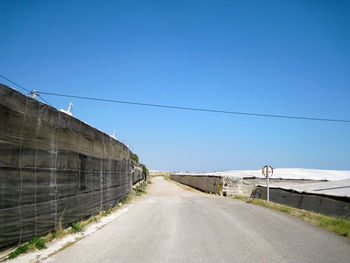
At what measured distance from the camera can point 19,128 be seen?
19.8 ft

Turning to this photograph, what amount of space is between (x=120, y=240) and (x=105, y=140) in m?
6.24

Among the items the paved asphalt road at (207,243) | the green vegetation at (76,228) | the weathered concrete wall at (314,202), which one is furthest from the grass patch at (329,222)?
the green vegetation at (76,228)

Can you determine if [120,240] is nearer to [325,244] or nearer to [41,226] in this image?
[41,226]

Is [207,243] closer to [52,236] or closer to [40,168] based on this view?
[52,236]

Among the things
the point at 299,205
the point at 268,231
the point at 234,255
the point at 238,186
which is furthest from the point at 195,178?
the point at 234,255

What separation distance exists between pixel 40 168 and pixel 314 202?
39.3 feet

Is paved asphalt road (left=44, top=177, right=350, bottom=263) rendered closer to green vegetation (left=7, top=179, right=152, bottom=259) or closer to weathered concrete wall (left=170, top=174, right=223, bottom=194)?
green vegetation (left=7, top=179, right=152, bottom=259)

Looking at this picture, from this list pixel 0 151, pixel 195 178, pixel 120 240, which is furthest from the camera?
pixel 195 178

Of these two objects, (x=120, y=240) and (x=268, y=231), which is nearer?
(x=120, y=240)

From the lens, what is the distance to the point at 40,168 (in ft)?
22.1

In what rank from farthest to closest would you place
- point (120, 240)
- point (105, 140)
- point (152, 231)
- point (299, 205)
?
point (299, 205) < point (105, 140) < point (152, 231) < point (120, 240)

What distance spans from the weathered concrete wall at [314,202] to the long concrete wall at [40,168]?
9132 millimetres

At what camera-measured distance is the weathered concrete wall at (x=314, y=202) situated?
1151 cm

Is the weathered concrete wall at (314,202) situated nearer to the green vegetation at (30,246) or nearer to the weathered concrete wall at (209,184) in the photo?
the weathered concrete wall at (209,184)
